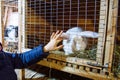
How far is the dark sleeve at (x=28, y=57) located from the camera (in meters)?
1.36

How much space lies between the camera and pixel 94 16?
1.43 meters

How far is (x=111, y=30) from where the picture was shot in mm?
1173

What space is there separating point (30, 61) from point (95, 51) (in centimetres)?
53

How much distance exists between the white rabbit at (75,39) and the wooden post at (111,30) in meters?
0.21

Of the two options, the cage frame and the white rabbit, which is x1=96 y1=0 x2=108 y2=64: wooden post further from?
the white rabbit

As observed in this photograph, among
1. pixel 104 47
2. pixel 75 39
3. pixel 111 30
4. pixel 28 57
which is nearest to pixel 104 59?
pixel 104 47

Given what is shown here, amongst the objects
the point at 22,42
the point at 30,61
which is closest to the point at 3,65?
the point at 30,61

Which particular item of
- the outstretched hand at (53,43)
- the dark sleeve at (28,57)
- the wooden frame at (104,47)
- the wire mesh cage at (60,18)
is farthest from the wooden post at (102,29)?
the dark sleeve at (28,57)

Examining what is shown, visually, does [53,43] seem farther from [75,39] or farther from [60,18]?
[60,18]

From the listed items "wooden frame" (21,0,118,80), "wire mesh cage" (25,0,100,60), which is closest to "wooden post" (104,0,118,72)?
"wooden frame" (21,0,118,80)

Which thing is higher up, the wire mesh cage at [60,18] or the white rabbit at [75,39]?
the wire mesh cage at [60,18]

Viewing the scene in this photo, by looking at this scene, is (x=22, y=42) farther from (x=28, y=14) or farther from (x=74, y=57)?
(x=74, y=57)

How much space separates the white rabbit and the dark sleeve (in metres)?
0.22

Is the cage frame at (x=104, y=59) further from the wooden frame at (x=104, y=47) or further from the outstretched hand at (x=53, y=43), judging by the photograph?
the outstretched hand at (x=53, y=43)
